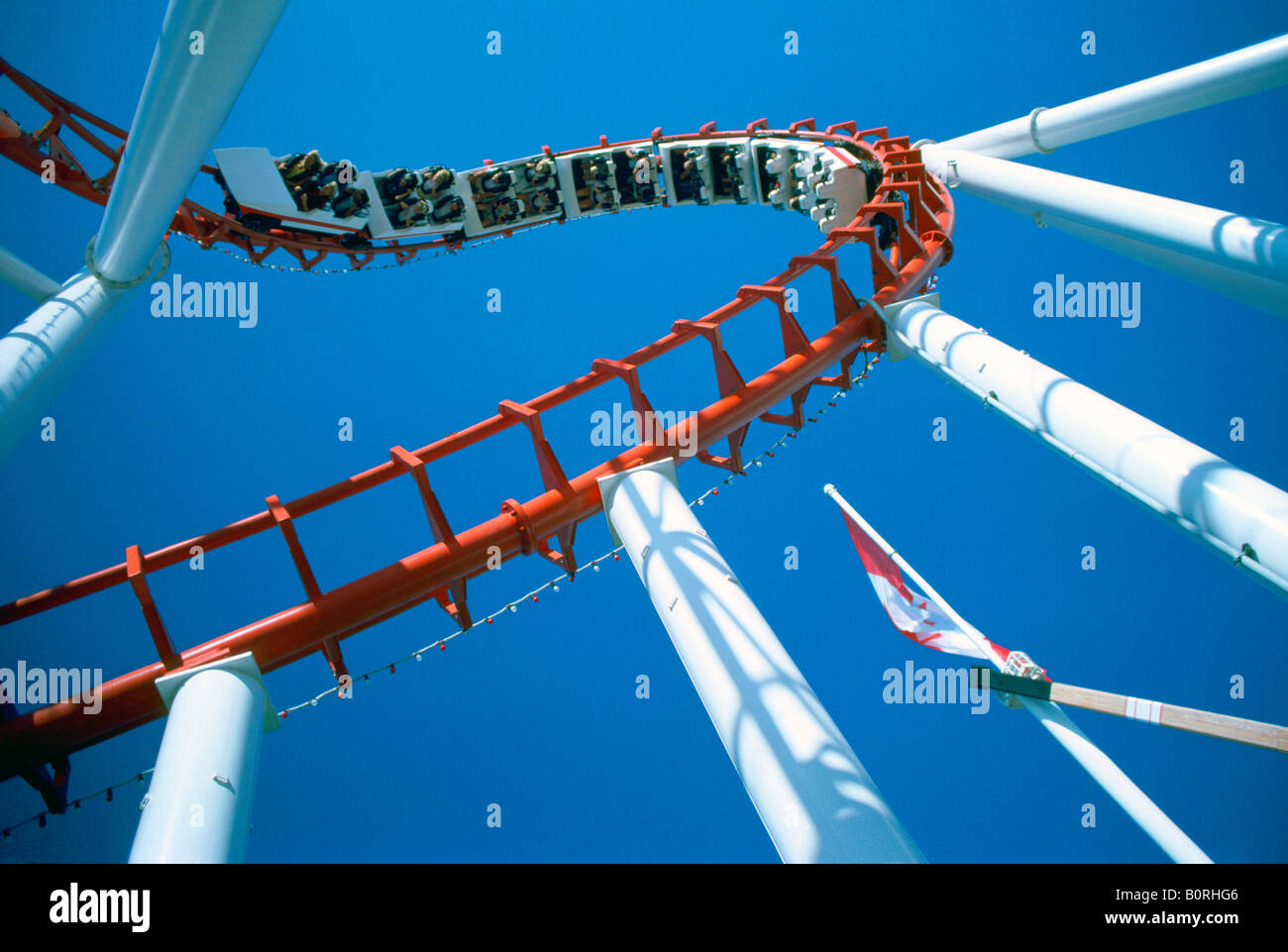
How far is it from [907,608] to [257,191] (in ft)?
38.1

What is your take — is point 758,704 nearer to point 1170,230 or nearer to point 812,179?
point 1170,230

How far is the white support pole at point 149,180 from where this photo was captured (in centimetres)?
399

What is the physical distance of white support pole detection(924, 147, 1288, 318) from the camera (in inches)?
261

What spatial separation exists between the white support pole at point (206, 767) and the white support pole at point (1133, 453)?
5994 mm

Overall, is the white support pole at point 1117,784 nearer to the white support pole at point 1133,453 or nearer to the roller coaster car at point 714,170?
the white support pole at point 1133,453

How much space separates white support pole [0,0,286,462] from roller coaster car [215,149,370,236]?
14.5 feet

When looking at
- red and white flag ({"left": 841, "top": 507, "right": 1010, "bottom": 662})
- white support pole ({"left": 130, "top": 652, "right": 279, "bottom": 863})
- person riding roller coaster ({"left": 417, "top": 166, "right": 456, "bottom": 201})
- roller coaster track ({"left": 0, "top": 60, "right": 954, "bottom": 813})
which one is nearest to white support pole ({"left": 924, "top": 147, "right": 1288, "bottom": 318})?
roller coaster track ({"left": 0, "top": 60, "right": 954, "bottom": 813})

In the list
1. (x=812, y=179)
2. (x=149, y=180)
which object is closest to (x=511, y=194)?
(x=812, y=179)

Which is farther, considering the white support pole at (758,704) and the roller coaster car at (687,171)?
the roller coaster car at (687,171)

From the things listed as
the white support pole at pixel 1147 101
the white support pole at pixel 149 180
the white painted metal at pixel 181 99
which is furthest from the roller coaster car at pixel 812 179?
the white painted metal at pixel 181 99

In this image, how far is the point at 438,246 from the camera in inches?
706

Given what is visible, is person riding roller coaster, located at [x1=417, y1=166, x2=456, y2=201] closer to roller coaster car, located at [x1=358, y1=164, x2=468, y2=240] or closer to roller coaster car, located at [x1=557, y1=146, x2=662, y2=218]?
roller coaster car, located at [x1=358, y1=164, x2=468, y2=240]

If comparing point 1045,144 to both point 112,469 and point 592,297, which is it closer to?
point 592,297

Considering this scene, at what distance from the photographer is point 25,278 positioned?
863cm
